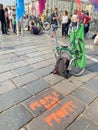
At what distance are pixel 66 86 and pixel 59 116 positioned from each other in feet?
3.32

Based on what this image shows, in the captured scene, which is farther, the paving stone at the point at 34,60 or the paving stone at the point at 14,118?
the paving stone at the point at 34,60

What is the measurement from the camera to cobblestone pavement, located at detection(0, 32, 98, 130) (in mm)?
2451

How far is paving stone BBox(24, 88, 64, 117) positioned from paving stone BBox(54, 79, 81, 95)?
143mm

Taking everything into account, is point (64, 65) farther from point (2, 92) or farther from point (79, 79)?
point (2, 92)

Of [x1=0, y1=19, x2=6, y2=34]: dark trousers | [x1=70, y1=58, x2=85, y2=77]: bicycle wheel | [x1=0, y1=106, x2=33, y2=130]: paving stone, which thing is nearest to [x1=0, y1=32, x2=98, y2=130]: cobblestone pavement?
[x1=0, y1=106, x2=33, y2=130]: paving stone

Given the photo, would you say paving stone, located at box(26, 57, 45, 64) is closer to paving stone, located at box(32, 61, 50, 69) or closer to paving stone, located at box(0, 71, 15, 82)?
paving stone, located at box(32, 61, 50, 69)

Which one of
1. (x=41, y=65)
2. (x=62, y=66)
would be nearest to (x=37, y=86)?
(x=62, y=66)

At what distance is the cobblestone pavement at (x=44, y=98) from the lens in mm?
2451

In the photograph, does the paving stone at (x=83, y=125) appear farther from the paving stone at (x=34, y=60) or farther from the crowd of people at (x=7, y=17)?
the crowd of people at (x=7, y=17)

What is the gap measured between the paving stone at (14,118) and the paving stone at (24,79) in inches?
33.5

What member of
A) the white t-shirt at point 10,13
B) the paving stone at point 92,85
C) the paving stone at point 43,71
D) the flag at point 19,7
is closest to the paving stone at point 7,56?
the paving stone at point 43,71

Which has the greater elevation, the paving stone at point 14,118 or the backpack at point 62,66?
the backpack at point 62,66

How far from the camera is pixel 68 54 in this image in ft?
13.1

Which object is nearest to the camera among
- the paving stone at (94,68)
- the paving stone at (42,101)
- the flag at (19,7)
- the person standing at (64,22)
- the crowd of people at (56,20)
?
the paving stone at (42,101)
